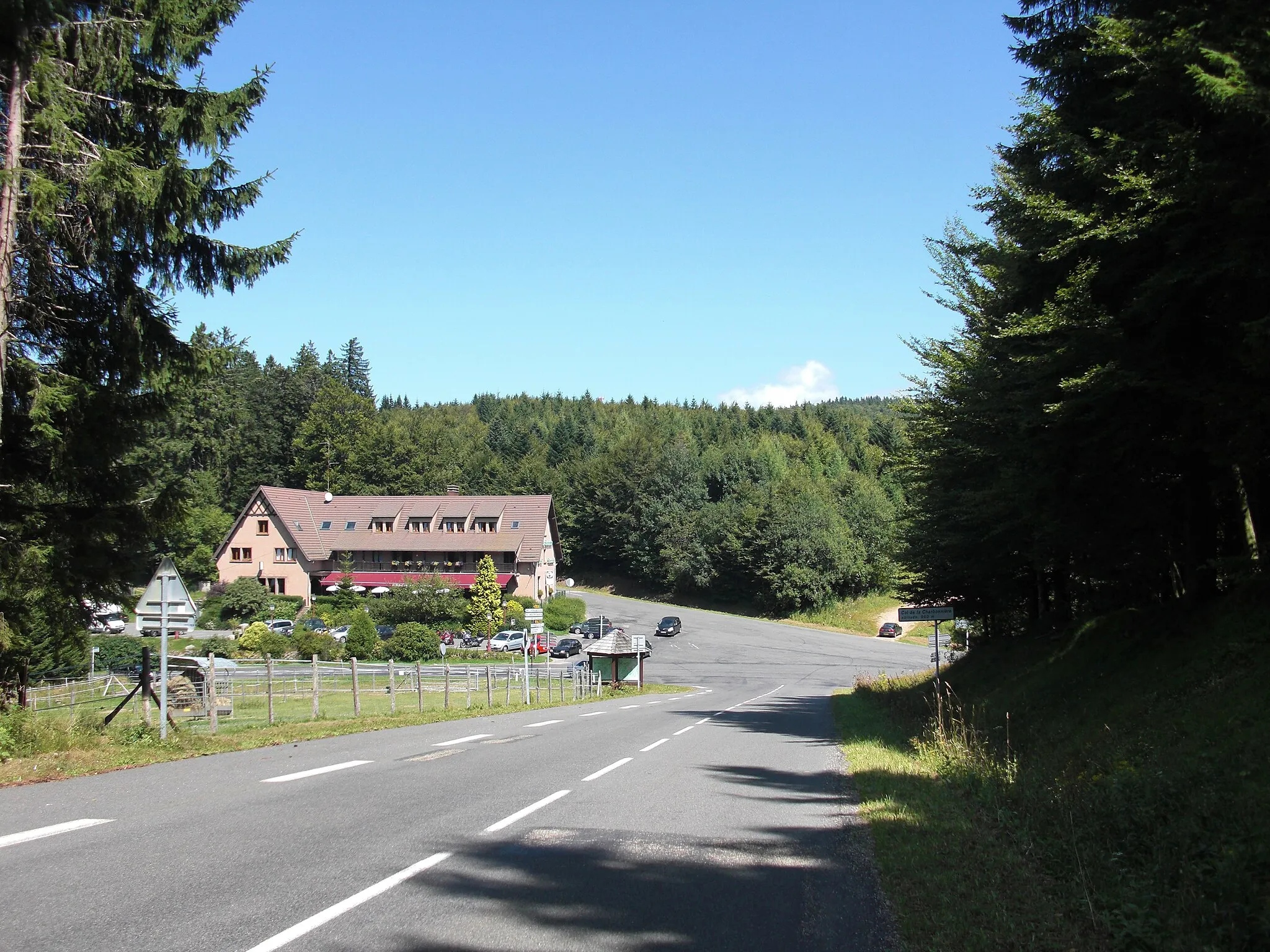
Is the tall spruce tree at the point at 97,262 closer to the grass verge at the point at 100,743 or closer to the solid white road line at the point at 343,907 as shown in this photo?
the grass verge at the point at 100,743

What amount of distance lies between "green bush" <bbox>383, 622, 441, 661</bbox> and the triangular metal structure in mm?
43166

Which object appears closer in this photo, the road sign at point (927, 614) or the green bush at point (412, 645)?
the road sign at point (927, 614)

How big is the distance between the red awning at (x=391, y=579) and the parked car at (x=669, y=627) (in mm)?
13049

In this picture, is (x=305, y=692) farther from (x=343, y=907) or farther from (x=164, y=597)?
(x=343, y=907)

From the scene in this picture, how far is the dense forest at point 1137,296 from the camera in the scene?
9.05m

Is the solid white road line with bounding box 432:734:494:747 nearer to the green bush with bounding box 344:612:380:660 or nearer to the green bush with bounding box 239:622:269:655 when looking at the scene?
the green bush with bounding box 344:612:380:660

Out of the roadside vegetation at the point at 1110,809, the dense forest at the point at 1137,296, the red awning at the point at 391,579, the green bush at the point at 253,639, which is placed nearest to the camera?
the roadside vegetation at the point at 1110,809

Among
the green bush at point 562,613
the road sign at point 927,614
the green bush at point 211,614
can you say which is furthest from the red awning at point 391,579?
the road sign at point 927,614

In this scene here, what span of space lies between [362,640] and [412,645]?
2.96 m

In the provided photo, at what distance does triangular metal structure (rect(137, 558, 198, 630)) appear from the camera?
13.4 meters

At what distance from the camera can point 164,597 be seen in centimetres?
1334

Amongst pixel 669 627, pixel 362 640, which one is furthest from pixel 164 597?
pixel 669 627

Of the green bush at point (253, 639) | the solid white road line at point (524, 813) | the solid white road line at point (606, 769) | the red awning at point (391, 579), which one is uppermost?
the red awning at point (391, 579)

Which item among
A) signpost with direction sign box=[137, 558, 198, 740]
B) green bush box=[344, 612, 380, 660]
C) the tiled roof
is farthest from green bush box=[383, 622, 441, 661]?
signpost with direction sign box=[137, 558, 198, 740]
